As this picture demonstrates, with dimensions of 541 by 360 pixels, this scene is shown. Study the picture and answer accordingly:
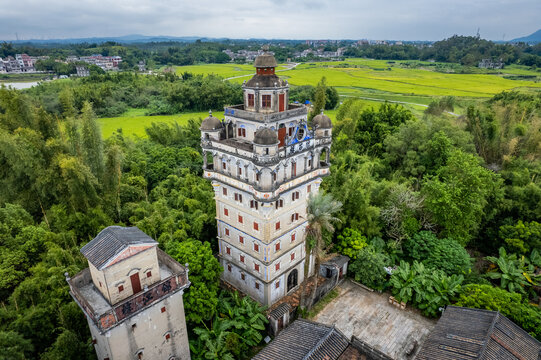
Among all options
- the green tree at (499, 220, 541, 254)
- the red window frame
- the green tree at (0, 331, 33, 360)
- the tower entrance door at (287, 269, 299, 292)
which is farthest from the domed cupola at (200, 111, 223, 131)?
the green tree at (499, 220, 541, 254)

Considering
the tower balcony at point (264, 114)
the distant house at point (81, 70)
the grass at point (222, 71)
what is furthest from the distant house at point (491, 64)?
the distant house at point (81, 70)

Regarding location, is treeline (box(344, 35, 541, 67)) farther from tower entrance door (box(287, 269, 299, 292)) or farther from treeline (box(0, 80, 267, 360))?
treeline (box(0, 80, 267, 360))

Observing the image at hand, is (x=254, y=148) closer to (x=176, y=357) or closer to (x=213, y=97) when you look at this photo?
(x=176, y=357)

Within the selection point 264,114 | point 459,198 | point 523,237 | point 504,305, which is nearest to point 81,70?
point 264,114

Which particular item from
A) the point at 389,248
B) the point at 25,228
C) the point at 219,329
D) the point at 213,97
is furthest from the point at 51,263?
the point at 213,97

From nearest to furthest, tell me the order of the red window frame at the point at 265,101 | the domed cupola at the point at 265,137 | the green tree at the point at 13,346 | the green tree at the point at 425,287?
the green tree at the point at 13,346 < the domed cupola at the point at 265,137 < the red window frame at the point at 265,101 < the green tree at the point at 425,287

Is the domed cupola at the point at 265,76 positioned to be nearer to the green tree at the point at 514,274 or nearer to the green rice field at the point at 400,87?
the green tree at the point at 514,274

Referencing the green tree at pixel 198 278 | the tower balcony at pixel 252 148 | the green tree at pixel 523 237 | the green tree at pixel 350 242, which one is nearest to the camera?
the tower balcony at pixel 252 148

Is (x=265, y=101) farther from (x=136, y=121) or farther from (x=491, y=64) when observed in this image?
(x=491, y=64)
